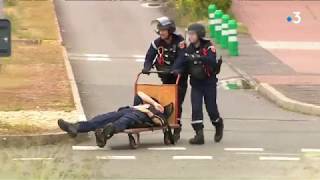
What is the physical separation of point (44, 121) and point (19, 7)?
20102 mm

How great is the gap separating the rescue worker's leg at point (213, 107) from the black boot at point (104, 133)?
4.95ft

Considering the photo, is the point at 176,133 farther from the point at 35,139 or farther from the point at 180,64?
the point at 35,139

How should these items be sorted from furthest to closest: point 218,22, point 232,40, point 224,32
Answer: point 218,22 < point 224,32 < point 232,40

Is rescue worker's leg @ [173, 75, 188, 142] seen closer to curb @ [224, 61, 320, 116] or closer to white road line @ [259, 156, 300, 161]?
white road line @ [259, 156, 300, 161]

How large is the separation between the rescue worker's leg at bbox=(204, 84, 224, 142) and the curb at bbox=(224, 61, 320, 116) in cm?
313

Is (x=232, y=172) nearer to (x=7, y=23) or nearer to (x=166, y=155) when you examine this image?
(x=166, y=155)

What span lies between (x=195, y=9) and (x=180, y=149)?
1726 centimetres

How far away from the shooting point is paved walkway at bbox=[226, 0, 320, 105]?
16531 millimetres

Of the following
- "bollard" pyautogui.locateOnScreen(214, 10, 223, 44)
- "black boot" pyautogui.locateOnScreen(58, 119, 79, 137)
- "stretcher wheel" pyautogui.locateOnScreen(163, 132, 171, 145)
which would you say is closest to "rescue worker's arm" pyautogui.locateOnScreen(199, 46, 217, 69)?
"stretcher wheel" pyautogui.locateOnScreen(163, 132, 171, 145)

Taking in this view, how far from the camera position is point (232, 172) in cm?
893

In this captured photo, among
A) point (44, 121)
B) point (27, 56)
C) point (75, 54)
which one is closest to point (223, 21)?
point (75, 54)

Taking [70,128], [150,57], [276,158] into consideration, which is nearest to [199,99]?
[150,57]

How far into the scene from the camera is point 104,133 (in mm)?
10008

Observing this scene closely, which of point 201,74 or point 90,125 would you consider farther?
point 201,74
